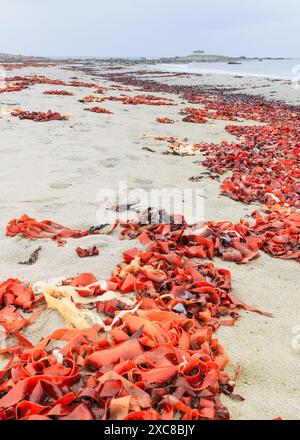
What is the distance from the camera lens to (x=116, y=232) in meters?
4.33

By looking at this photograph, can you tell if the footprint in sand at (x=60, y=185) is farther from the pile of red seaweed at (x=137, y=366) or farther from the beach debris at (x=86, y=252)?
the pile of red seaweed at (x=137, y=366)

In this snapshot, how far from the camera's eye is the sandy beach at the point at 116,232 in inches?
97.0

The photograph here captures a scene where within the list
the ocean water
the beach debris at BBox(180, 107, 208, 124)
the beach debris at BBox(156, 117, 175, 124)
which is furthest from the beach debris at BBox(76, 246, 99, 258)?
the ocean water

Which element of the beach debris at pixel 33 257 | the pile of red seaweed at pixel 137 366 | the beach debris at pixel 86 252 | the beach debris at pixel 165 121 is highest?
the beach debris at pixel 165 121

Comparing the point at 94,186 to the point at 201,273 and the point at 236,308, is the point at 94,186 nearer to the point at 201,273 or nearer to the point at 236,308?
the point at 201,273

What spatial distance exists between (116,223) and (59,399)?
2551 millimetres

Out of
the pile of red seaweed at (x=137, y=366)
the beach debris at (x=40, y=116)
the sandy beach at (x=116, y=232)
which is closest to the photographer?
the pile of red seaweed at (x=137, y=366)

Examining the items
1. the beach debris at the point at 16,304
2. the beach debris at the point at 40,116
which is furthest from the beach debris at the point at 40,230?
the beach debris at the point at 40,116

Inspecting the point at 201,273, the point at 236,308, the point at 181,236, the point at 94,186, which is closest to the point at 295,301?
the point at 236,308

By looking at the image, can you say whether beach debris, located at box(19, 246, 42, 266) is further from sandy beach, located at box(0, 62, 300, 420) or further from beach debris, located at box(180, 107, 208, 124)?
beach debris, located at box(180, 107, 208, 124)

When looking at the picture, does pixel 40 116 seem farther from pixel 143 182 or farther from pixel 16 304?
pixel 16 304

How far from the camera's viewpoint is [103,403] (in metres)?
2.01

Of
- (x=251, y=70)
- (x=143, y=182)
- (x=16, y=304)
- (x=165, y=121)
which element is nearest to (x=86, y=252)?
(x=16, y=304)

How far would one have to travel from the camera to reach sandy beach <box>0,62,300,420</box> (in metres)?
2.46
